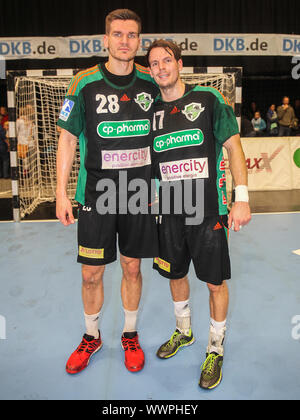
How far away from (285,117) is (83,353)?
1002 centimetres

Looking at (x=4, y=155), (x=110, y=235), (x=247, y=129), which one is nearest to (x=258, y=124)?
(x=247, y=129)

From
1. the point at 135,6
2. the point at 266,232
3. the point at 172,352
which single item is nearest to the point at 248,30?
the point at 135,6

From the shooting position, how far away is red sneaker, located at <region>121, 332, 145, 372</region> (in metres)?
2.01

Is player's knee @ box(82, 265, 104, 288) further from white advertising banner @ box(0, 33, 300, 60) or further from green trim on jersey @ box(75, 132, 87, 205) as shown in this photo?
white advertising banner @ box(0, 33, 300, 60)

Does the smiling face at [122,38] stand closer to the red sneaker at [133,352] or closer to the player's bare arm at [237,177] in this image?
the player's bare arm at [237,177]

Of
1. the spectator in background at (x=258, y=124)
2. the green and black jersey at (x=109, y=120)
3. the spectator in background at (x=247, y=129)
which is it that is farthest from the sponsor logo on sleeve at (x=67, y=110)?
the spectator in background at (x=258, y=124)

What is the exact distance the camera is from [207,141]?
1923 mm

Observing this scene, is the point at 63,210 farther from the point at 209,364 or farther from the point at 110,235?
the point at 209,364

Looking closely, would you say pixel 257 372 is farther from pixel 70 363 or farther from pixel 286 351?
pixel 70 363

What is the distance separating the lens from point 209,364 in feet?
6.40

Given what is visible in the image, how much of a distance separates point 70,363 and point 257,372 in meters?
1.06

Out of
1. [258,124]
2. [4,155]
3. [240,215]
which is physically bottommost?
[240,215]

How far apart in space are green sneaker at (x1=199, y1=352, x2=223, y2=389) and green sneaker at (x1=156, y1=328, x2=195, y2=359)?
0.75 ft

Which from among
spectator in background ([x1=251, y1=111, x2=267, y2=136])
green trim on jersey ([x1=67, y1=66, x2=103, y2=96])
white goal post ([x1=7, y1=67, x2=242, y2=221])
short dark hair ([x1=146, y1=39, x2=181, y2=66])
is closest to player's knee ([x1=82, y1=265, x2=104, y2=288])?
green trim on jersey ([x1=67, y1=66, x2=103, y2=96])
